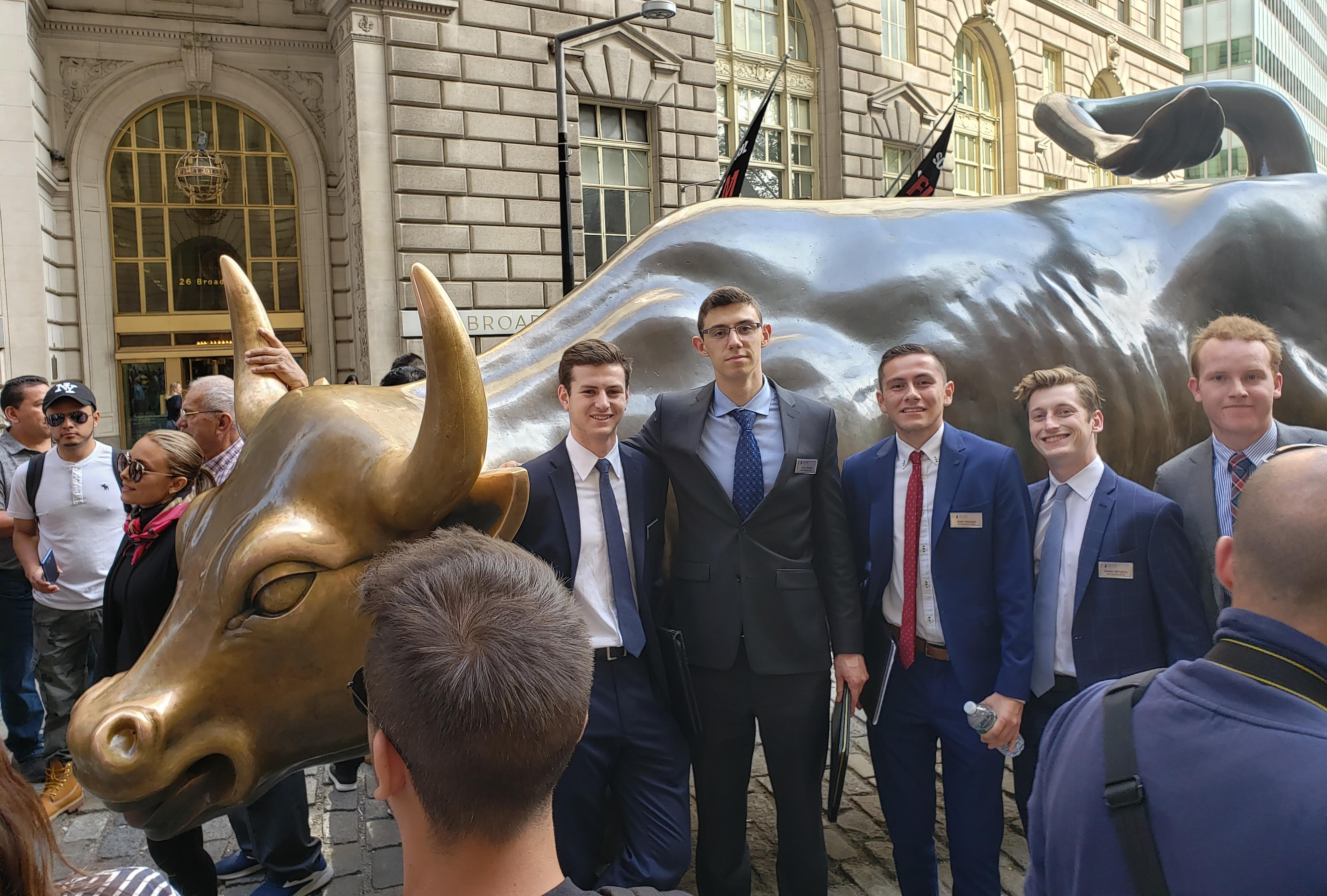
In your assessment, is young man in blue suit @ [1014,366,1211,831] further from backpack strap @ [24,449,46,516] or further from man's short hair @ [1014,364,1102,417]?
backpack strap @ [24,449,46,516]

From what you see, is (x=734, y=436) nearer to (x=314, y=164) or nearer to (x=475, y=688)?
(x=475, y=688)

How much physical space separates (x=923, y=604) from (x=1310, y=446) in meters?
1.85

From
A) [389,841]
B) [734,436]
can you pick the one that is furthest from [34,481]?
[734,436]

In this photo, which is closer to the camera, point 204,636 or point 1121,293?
point 204,636

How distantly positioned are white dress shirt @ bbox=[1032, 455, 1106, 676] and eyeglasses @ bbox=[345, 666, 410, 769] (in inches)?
96.8

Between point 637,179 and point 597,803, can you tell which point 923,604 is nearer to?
point 597,803

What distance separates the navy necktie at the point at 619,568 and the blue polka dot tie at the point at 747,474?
417mm

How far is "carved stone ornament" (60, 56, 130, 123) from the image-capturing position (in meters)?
15.9

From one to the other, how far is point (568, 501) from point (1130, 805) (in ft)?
6.72

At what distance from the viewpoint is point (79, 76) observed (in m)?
16.0

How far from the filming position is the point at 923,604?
334cm

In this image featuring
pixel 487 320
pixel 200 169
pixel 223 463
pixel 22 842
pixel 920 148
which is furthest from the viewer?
pixel 920 148

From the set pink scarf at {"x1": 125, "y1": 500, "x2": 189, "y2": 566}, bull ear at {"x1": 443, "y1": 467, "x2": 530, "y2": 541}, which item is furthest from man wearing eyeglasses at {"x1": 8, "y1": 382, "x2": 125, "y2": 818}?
bull ear at {"x1": 443, "y1": 467, "x2": 530, "y2": 541}

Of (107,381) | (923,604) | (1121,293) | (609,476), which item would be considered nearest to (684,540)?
(609,476)
